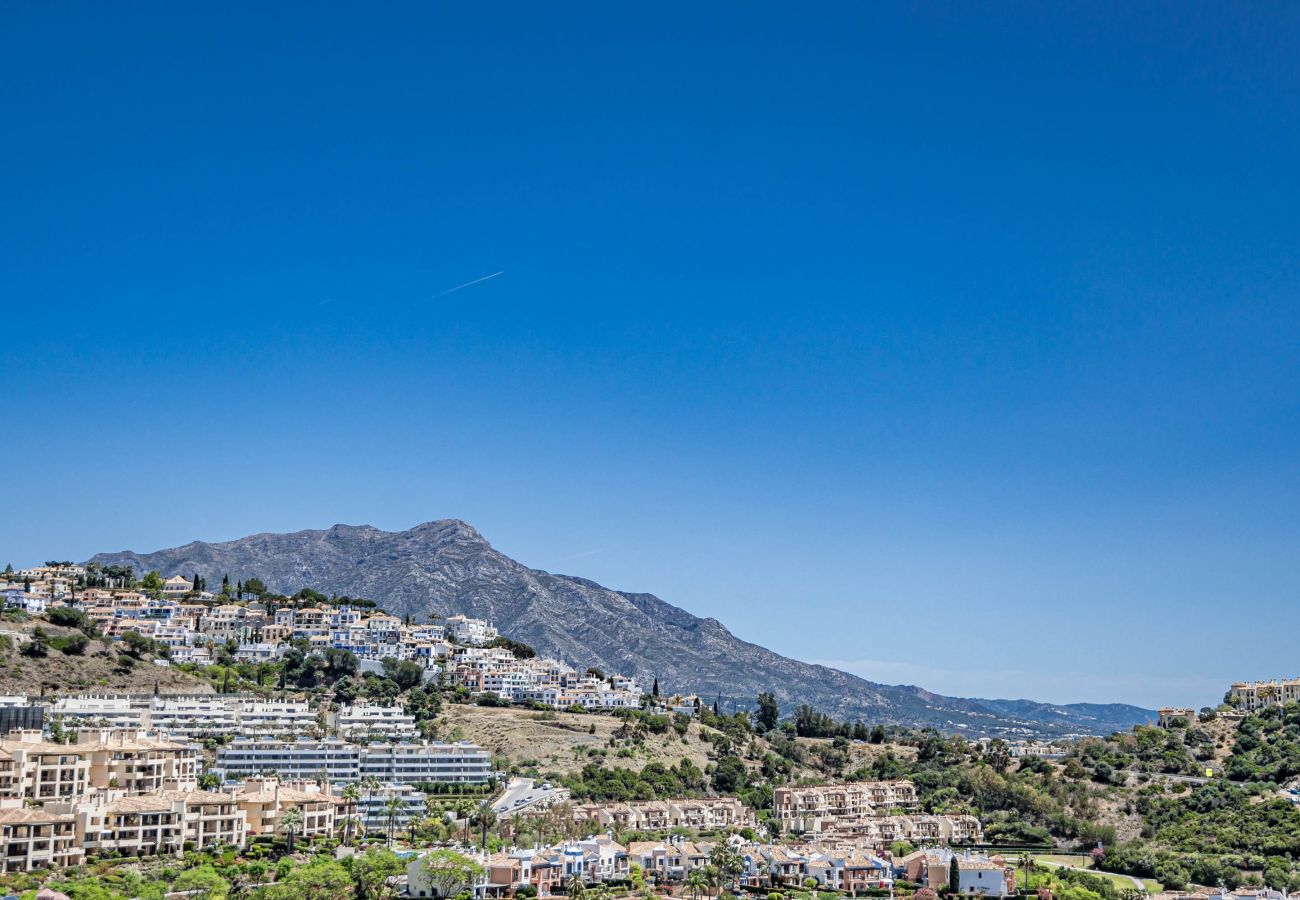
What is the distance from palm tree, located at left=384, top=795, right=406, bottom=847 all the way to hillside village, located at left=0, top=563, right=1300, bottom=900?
260 millimetres

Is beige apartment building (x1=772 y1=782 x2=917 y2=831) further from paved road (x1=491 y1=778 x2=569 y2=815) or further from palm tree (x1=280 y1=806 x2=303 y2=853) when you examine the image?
palm tree (x1=280 y1=806 x2=303 y2=853)

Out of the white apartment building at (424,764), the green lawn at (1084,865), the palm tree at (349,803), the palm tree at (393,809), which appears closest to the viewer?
the palm tree at (349,803)

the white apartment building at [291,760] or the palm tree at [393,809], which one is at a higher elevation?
the white apartment building at [291,760]

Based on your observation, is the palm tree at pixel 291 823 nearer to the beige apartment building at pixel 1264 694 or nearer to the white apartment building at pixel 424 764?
the white apartment building at pixel 424 764

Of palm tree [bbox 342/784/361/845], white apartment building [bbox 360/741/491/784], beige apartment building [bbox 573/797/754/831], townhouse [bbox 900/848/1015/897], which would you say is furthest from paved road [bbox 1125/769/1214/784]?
palm tree [bbox 342/784/361/845]

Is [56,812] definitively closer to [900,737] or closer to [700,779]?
[700,779]

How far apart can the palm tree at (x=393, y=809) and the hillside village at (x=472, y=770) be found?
0.85ft

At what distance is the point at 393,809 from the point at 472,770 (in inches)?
538

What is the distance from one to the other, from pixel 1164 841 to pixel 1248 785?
13227 mm

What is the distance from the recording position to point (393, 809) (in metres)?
64.6

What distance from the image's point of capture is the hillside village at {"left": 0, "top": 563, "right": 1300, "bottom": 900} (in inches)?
2276

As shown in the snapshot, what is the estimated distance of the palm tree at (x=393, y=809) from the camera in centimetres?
6450

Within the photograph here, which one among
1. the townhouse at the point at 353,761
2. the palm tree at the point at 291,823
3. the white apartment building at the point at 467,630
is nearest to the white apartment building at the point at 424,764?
the townhouse at the point at 353,761

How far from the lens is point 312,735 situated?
264ft
